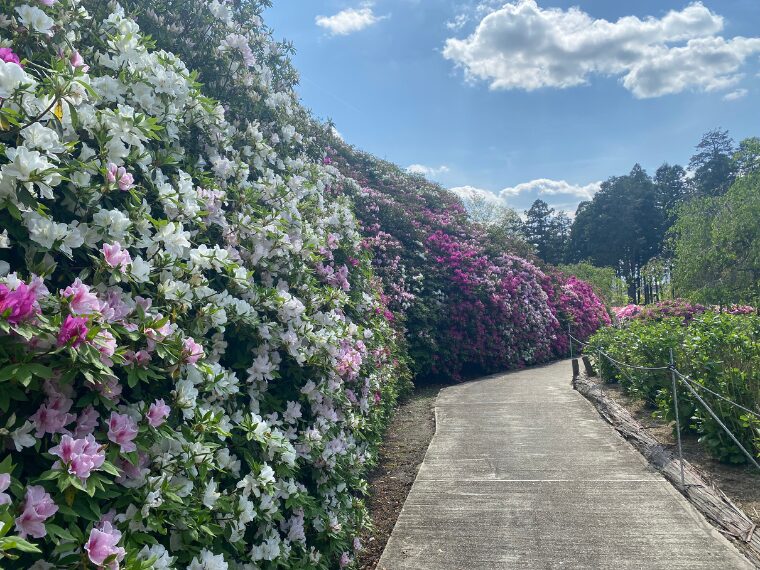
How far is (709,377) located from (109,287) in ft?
18.0

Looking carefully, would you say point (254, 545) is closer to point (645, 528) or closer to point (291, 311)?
point (291, 311)

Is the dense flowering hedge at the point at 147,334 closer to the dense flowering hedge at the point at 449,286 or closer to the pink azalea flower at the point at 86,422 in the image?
the pink azalea flower at the point at 86,422

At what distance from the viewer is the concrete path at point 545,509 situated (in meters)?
3.29

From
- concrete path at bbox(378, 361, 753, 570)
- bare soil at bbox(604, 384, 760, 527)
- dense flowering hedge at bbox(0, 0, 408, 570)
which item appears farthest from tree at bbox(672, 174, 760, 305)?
dense flowering hedge at bbox(0, 0, 408, 570)

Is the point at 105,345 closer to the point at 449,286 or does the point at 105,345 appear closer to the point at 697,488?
the point at 697,488

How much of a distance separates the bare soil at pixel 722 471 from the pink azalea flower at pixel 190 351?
3.81 meters

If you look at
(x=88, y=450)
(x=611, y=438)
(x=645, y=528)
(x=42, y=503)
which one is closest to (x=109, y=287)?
(x=88, y=450)

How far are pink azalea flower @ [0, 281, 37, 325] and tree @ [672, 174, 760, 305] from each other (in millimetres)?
13980

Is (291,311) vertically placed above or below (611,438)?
above

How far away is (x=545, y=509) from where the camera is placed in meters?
3.95

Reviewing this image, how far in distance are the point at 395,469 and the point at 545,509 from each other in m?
1.68

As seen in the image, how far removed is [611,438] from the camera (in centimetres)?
561

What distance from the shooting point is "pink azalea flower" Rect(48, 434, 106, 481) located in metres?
1.50

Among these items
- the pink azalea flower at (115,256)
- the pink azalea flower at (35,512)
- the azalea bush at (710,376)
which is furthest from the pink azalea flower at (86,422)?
the azalea bush at (710,376)
